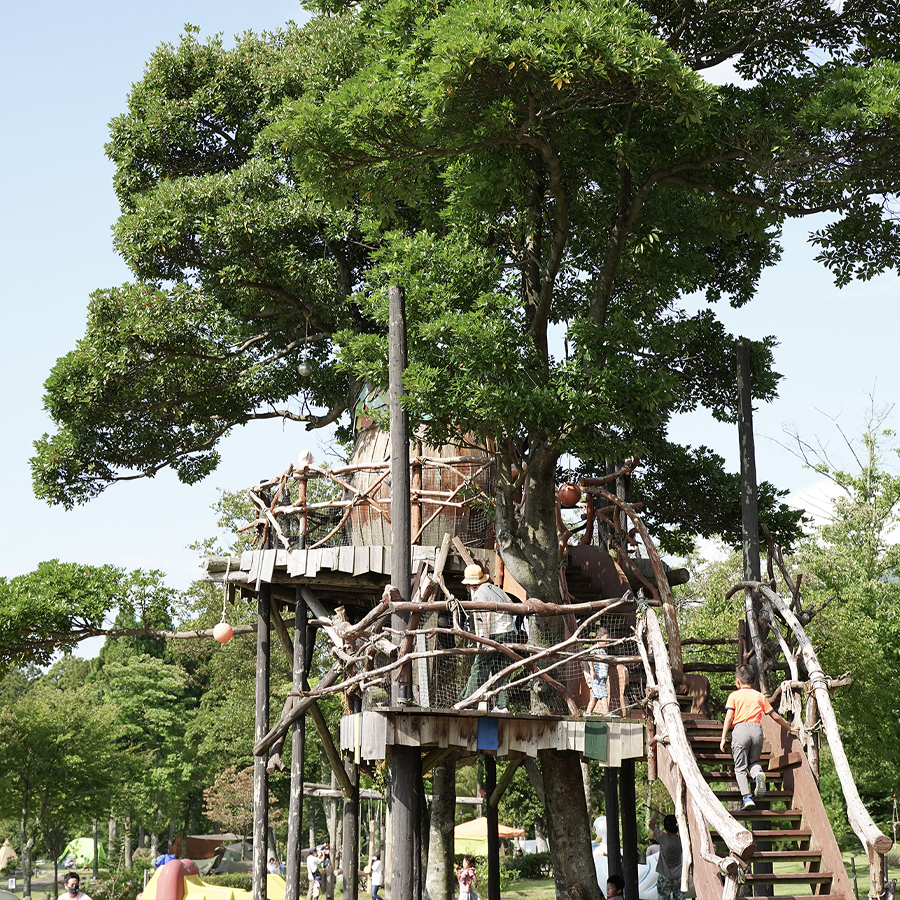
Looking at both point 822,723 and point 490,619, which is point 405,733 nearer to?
point 490,619

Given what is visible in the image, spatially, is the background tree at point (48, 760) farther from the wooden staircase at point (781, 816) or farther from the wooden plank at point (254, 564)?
Answer: the wooden staircase at point (781, 816)

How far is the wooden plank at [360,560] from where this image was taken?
543 inches

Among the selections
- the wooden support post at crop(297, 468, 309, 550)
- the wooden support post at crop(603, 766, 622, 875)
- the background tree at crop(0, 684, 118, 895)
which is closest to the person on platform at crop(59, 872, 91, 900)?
the wooden support post at crop(297, 468, 309, 550)

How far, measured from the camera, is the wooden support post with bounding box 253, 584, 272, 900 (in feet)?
44.7

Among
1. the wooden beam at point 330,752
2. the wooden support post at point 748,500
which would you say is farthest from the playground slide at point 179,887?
the wooden support post at point 748,500

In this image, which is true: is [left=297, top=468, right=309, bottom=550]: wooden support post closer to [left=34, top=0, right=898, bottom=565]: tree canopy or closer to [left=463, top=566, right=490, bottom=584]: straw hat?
[left=34, top=0, right=898, bottom=565]: tree canopy

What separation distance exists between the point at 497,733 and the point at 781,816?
3.01 m

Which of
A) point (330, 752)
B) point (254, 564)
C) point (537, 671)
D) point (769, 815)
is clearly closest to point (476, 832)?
point (330, 752)

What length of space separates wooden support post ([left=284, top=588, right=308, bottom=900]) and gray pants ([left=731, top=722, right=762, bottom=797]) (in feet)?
22.1

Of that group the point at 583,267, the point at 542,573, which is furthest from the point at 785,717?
the point at 583,267

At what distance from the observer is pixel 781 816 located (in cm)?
852

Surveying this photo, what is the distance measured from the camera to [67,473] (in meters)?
18.3

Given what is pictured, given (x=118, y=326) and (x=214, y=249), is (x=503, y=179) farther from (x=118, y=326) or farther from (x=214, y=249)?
(x=118, y=326)

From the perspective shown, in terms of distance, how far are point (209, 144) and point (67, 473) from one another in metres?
6.68
